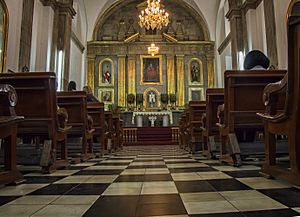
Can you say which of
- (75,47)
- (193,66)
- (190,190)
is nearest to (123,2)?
(75,47)

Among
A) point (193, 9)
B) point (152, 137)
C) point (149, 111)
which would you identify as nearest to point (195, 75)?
point (149, 111)

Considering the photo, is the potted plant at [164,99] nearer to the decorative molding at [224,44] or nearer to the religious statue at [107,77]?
the religious statue at [107,77]

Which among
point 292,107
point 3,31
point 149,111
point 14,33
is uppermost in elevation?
point 14,33

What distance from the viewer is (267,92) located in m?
1.97

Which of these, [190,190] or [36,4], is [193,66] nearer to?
[36,4]

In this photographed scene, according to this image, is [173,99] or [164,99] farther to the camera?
[164,99]

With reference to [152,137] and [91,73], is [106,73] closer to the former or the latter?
[91,73]

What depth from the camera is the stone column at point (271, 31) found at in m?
6.95

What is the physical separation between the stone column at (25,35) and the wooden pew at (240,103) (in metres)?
5.26

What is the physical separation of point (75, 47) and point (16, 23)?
259 inches

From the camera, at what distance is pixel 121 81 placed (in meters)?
14.1

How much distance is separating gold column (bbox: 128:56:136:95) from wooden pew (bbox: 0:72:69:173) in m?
11.4

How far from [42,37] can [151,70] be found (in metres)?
6.71

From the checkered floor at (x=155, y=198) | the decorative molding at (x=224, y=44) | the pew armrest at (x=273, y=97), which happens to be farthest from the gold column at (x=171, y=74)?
the checkered floor at (x=155, y=198)
